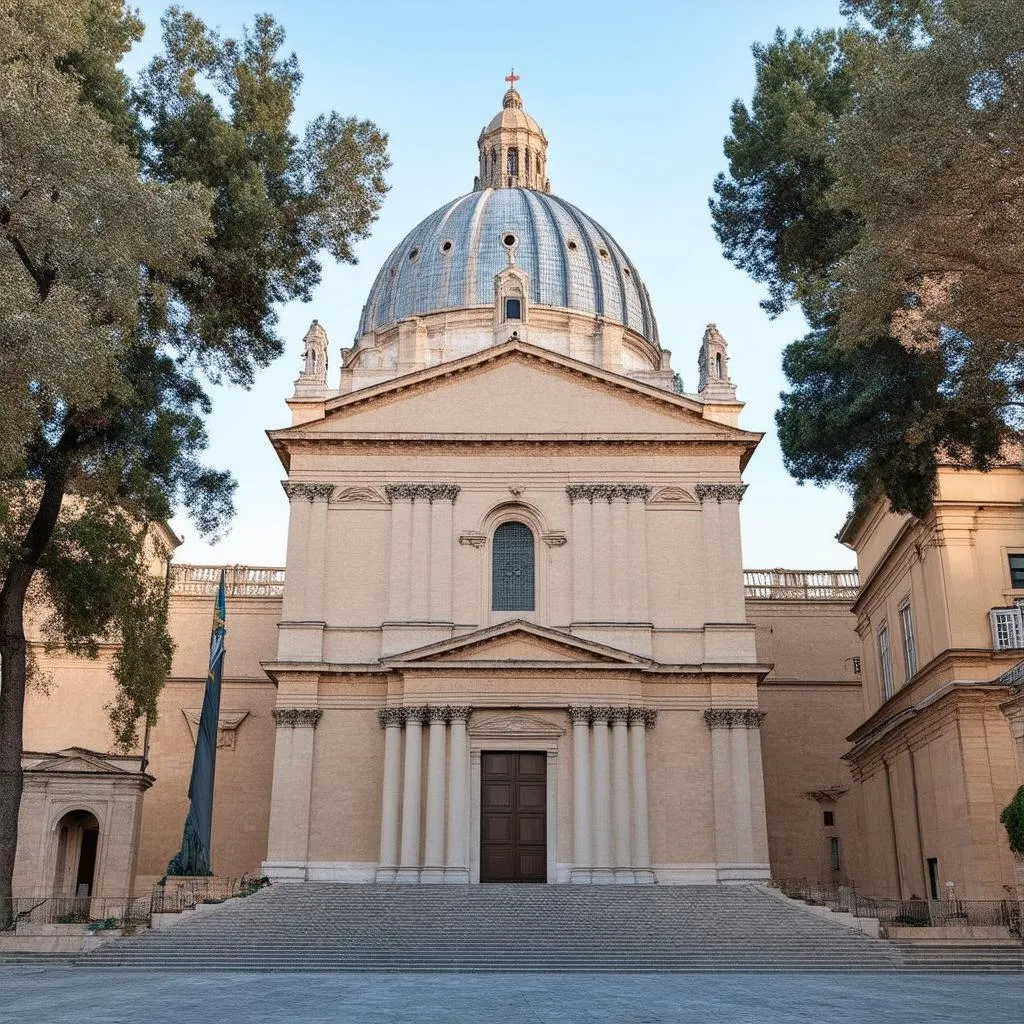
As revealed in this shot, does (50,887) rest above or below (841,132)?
below

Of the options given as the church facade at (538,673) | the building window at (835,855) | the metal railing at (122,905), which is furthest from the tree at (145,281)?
the building window at (835,855)

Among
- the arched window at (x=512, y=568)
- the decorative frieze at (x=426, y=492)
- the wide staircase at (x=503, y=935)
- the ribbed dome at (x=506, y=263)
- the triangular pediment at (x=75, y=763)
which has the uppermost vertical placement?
the ribbed dome at (x=506, y=263)

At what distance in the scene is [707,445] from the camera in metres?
32.5

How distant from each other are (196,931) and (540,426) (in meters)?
15.7

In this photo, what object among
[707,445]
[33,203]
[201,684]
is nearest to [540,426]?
[707,445]

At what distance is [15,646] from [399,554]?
11208 mm

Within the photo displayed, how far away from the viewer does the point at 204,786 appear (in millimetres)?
28000

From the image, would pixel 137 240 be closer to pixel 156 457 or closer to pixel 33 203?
pixel 33 203

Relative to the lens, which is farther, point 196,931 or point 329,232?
point 329,232

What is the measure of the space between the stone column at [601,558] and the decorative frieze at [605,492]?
131 mm

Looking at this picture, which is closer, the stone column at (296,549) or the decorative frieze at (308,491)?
the stone column at (296,549)

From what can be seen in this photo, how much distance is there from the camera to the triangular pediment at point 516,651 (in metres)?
29.7

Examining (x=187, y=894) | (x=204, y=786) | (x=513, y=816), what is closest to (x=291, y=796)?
(x=204, y=786)

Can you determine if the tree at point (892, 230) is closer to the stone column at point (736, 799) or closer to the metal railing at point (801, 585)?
the stone column at point (736, 799)
